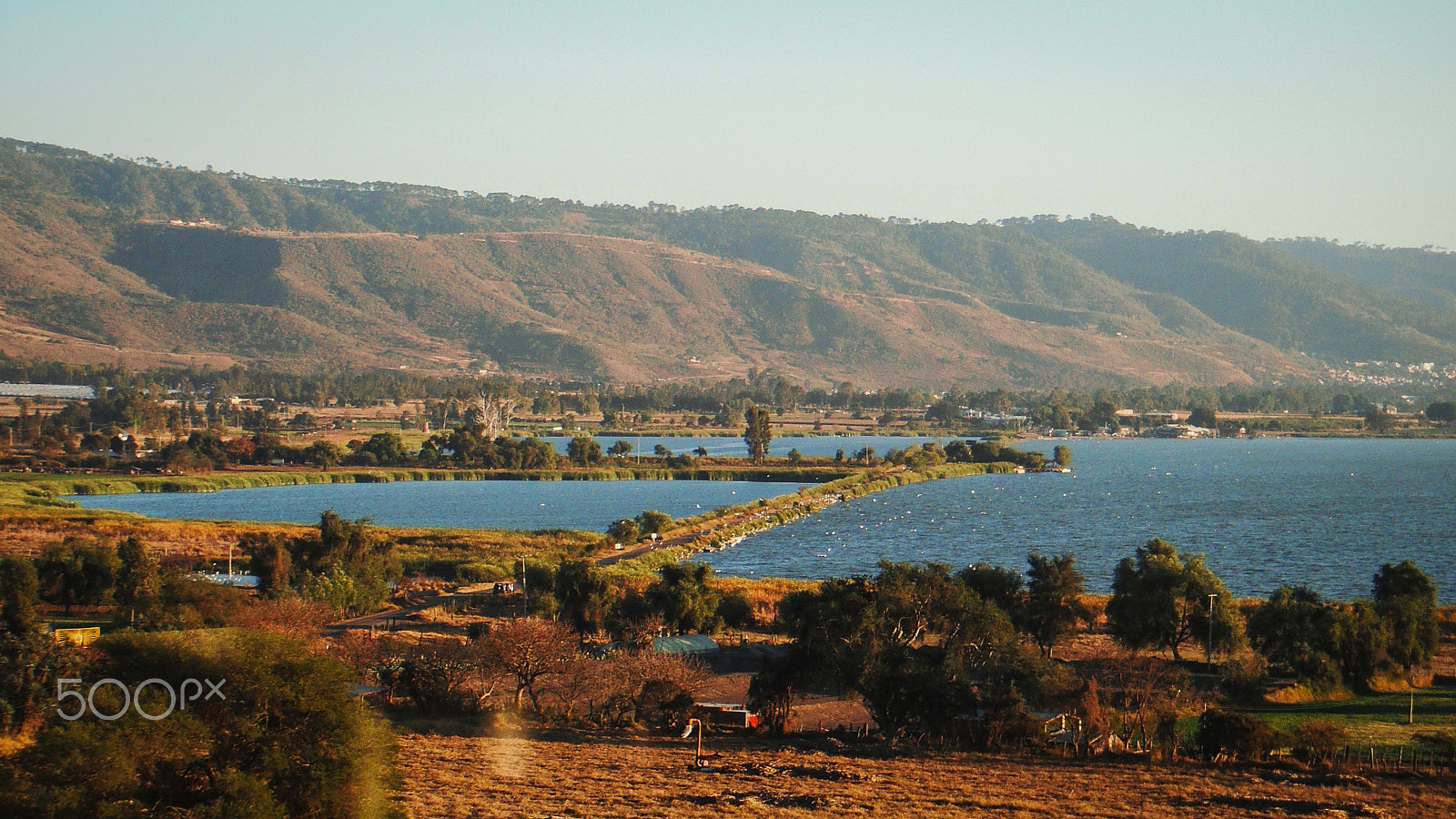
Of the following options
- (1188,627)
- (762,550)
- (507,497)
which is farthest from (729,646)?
(507,497)

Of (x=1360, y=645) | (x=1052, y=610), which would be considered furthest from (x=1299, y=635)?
(x=1052, y=610)

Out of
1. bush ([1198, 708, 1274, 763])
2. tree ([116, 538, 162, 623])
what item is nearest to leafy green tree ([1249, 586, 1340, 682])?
bush ([1198, 708, 1274, 763])

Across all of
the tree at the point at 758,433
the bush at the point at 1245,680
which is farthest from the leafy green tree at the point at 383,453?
the bush at the point at 1245,680

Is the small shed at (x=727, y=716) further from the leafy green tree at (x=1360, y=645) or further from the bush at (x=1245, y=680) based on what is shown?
the leafy green tree at (x=1360, y=645)

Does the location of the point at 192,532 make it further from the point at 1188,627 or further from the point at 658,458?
the point at 658,458

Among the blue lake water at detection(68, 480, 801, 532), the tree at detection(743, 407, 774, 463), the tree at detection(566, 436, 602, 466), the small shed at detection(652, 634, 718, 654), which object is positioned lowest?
the blue lake water at detection(68, 480, 801, 532)

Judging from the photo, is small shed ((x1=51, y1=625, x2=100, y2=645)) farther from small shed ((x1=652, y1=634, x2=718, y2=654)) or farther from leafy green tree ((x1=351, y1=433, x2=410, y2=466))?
leafy green tree ((x1=351, y1=433, x2=410, y2=466))
